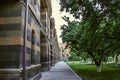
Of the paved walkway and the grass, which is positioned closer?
the paved walkway

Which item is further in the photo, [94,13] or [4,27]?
[94,13]

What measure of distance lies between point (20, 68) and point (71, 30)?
17.8 meters

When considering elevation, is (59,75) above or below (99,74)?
above

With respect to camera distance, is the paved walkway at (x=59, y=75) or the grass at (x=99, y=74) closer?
the paved walkway at (x=59, y=75)

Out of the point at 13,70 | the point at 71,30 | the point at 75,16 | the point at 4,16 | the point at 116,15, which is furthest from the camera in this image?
the point at 71,30

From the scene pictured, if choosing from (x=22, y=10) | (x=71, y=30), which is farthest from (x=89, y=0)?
(x=71, y=30)

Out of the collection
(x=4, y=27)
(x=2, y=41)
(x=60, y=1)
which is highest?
(x=60, y=1)

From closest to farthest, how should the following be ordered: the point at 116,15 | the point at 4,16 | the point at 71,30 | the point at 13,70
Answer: the point at 13,70 < the point at 4,16 < the point at 116,15 < the point at 71,30

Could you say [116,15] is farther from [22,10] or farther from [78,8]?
[22,10]

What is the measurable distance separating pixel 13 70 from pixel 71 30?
1814 cm

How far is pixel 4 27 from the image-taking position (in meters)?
10.7

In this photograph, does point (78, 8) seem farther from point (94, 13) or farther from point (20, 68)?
point (20, 68)

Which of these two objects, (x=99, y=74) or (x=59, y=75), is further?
(x=99, y=74)

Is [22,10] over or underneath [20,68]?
over
